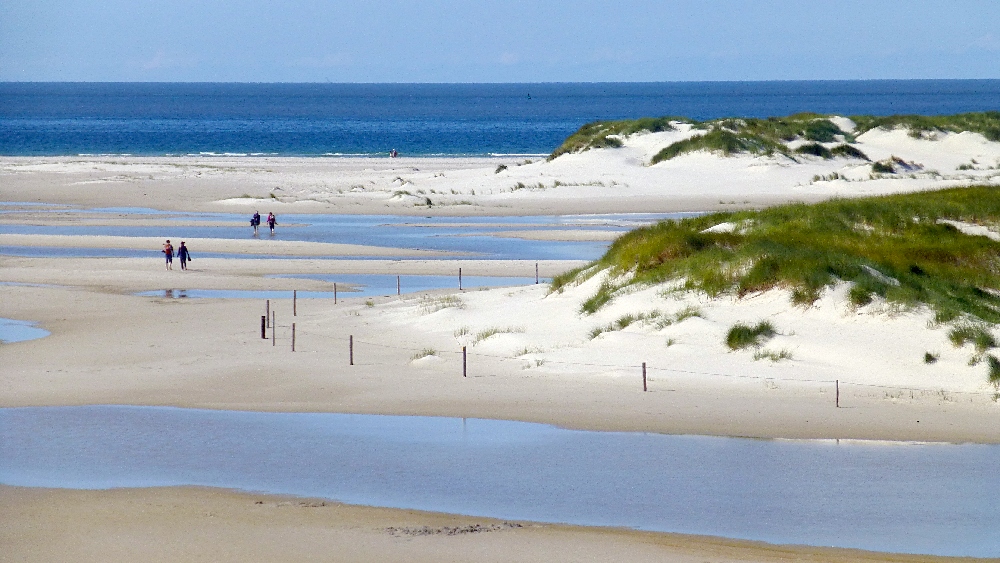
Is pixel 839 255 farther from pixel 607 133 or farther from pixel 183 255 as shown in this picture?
pixel 607 133

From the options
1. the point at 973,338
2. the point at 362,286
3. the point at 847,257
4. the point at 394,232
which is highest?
the point at 847,257

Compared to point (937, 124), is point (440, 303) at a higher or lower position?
lower

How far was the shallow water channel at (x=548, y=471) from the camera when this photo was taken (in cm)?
1313

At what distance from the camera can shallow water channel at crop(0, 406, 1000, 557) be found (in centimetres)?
1313

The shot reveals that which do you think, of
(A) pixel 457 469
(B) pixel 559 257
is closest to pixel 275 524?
(A) pixel 457 469

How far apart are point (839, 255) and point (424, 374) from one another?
327 inches

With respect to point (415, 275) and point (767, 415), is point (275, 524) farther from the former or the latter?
point (415, 275)

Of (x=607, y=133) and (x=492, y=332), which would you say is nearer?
(x=492, y=332)

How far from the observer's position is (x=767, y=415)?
17531mm

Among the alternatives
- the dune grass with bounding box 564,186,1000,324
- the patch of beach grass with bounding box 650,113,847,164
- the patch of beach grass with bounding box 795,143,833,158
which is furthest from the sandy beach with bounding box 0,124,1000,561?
the patch of beach grass with bounding box 795,143,833,158

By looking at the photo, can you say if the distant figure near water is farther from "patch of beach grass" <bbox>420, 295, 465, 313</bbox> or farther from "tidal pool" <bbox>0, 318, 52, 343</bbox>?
"patch of beach grass" <bbox>420, 295, 465, 313</bbox>

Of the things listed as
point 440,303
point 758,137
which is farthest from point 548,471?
point 758,137

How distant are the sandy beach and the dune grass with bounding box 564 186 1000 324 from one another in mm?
468

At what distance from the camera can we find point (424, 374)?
800 inches
